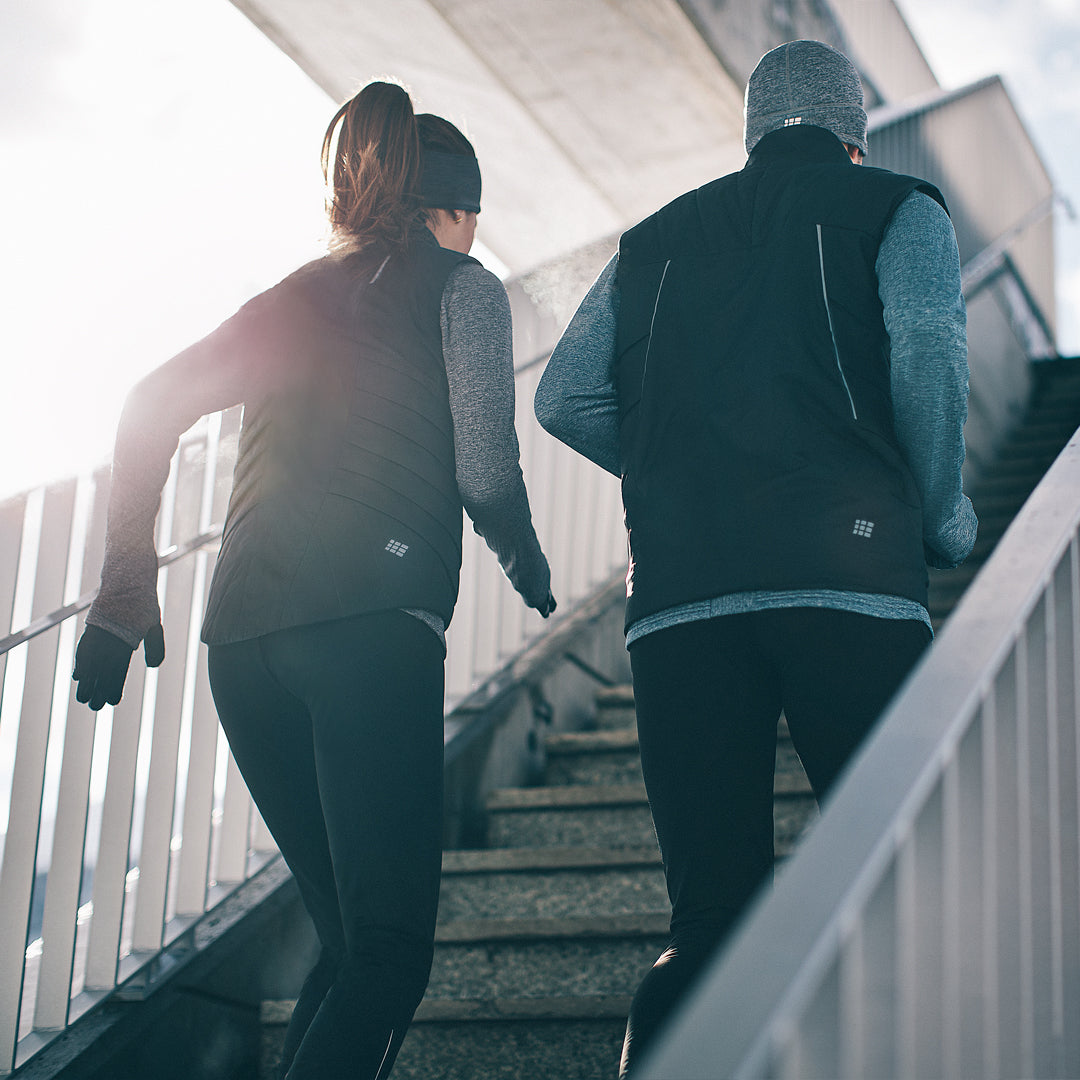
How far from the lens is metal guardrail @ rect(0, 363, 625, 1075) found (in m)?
1.88

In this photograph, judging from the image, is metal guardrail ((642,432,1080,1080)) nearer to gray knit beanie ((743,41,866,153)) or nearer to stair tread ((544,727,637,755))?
gray knit beanie ((743,41,866,153))

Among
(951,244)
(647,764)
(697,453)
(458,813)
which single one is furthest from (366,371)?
(458,813)

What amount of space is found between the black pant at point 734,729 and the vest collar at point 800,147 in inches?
23.1

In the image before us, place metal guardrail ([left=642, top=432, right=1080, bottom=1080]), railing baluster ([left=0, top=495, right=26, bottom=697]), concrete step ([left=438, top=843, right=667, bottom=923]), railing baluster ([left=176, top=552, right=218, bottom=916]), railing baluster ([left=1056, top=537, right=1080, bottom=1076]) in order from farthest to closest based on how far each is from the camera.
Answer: concrete step ([left=438, top=843, right=667, bottom=923]) < railing baluster ([left=176, top=552, right=218, bottom=916]) < railing baluster ([left=0, top=495, right=26, bottom=697]) < railing baluster ([left=1056, top=537, right=1080, bottom=1076]) < metal guardrail ([left=642, top=432, right=1080, bottom=1080])

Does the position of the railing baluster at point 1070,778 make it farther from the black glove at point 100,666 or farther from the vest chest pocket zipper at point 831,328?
the black glove at point 100,666

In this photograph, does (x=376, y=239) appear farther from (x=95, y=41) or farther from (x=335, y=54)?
(x=335, y=54)

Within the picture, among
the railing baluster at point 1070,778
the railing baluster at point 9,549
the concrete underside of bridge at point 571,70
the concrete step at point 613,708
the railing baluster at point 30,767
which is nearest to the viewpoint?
the railing baluster at point 1070,778

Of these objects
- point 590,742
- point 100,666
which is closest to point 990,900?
point 100,666

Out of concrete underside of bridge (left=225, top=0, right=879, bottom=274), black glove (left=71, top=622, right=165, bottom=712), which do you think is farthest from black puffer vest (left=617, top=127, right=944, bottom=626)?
concrete underside of bridge (left=225, top=0, right=879, bottom=274)

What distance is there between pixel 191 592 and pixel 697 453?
1.35m

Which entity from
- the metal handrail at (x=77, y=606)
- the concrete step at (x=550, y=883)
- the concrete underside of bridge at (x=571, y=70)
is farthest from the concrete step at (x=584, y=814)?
the concrete underside of bridge at (x=571, y=70)

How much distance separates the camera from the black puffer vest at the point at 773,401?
119 cm

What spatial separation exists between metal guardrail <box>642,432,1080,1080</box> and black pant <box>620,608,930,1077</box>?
17 centimetres

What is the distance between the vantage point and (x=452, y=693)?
301cm
